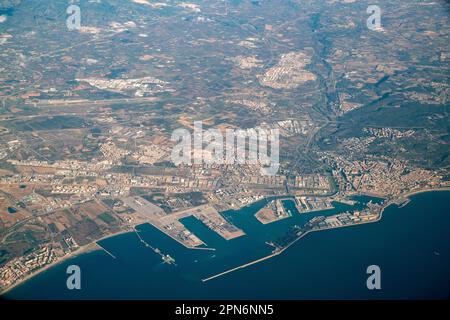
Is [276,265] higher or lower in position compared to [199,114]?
lower

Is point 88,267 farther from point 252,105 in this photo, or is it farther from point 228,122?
point 252,105

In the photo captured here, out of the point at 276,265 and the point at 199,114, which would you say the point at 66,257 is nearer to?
the point at 276,265

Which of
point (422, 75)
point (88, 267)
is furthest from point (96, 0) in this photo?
point (88, 267)

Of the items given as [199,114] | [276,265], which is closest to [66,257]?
[276,265]

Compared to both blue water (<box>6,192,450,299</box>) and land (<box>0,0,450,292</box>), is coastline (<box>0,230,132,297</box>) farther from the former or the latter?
blue water (<box>6,192,450,299</box>)

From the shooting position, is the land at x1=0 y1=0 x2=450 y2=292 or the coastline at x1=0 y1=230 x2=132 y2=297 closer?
the coastline at x1=0 y1=230 x2=132 y2=297

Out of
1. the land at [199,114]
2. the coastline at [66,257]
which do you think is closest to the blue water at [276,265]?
the coastline at [66,257]

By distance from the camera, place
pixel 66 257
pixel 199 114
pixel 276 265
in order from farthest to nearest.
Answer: pixel 199 114, pixel 66 257, pixel 276 265

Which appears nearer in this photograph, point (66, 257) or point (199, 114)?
point (66, 257)

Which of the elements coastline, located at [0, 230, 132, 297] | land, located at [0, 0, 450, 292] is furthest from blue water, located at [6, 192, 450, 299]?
land, located at [0, 0, 450, 292]

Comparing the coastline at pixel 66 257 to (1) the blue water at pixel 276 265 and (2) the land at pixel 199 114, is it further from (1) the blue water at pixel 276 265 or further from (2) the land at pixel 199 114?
(1) the blue water at pixel 276 265
